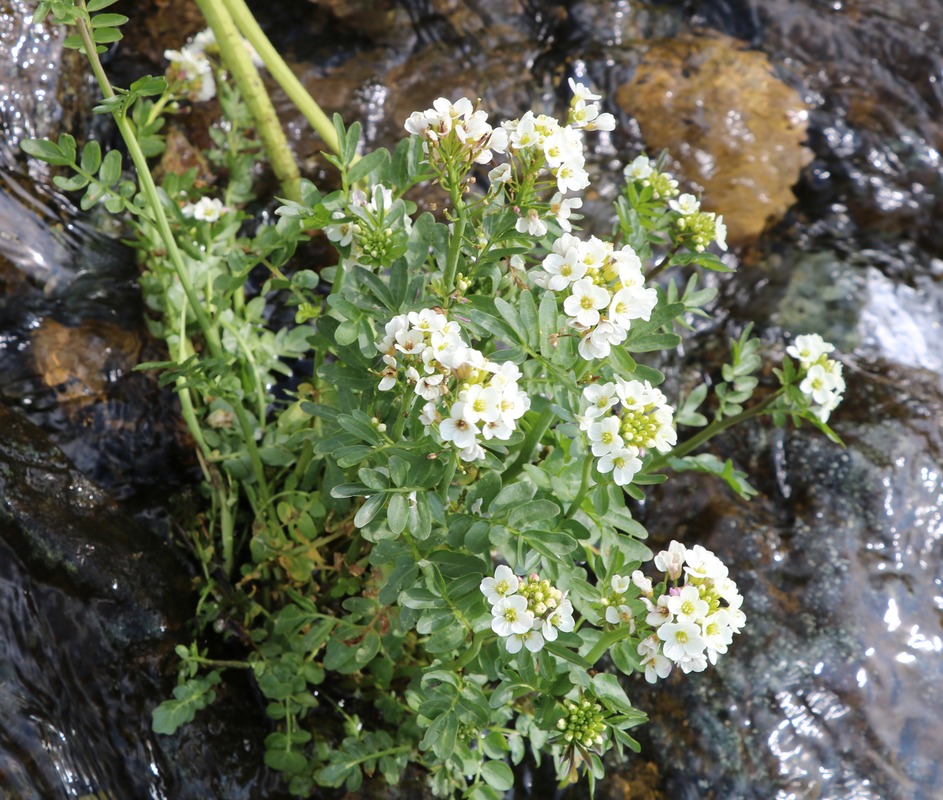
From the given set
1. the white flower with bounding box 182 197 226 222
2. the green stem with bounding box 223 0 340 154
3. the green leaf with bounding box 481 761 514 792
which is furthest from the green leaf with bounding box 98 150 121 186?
the green leaf with bounding box 481 761 514 792

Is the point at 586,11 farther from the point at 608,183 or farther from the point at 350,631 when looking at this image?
the point at 350,631

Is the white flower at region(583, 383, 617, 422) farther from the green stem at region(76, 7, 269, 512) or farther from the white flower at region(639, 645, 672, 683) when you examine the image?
the green stem at region(76, 7, 269, 512)

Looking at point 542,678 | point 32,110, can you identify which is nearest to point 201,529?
point 542,678

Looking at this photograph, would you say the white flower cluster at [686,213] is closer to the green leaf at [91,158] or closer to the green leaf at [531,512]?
the green leaf at [531,512]

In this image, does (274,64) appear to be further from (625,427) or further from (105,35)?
(625,427)

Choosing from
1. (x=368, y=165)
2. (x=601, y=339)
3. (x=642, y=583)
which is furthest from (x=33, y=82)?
(x=642, y=583)

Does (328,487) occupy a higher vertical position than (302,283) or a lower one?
lower
